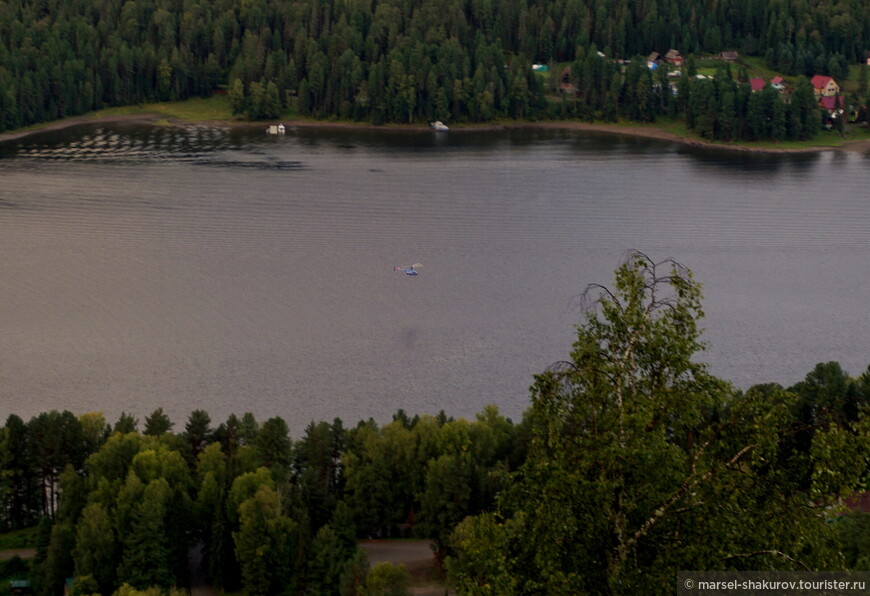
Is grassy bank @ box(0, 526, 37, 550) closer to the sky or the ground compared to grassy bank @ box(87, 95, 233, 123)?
closer to the ground

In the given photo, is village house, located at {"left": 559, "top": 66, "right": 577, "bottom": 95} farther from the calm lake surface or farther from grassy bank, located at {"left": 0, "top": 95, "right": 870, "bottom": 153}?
the calm lake surface

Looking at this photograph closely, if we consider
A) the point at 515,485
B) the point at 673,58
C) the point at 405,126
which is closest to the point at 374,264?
the point at 405,126

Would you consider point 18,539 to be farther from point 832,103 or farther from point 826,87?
point 826,87

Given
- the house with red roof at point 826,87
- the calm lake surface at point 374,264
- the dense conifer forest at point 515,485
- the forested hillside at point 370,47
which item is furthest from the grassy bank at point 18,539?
the house with red roof at point 826,87

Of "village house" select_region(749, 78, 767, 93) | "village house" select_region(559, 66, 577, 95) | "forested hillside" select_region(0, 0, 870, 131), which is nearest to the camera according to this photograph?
"forested hillside" select_region(0, 0, 870, 131)

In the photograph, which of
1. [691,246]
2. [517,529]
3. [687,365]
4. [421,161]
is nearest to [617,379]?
[687,365]

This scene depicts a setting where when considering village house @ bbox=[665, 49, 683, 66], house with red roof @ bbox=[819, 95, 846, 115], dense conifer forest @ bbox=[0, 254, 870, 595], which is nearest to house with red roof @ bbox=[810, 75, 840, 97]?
house with red roof @ bbox=[819, 95, 846, 115]

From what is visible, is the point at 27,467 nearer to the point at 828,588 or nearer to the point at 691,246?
the point at 828,588
